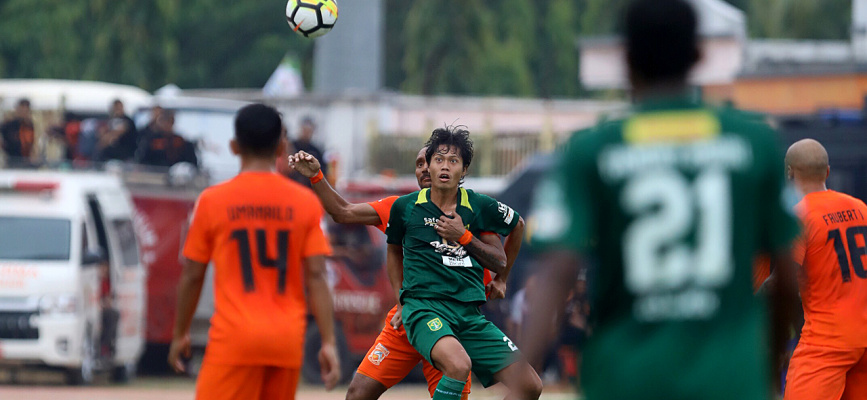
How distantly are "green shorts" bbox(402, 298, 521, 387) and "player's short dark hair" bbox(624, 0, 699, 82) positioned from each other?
381 centimetres

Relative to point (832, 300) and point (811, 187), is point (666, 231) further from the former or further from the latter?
point (811, 187)

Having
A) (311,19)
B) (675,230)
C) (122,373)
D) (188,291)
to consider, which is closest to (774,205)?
(675,230)

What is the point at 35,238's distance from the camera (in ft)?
53.0

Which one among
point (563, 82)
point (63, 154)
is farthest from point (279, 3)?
point (63, 154)

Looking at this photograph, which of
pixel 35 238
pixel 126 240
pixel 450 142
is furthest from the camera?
pixel 126 240

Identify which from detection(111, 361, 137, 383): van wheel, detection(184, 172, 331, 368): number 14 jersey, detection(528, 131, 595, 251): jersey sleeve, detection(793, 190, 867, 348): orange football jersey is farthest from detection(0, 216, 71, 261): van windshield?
detection(528, 131, 595, 251): jersey sleeve

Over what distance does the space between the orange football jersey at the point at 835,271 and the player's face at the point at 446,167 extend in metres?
1.93

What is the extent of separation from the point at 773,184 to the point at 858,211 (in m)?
3.84

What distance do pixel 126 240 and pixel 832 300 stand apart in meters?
11.3

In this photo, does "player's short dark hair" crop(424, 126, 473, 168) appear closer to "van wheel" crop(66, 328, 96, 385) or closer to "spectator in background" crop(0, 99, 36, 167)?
"van wheel" crop(66, 328, 96, 385)

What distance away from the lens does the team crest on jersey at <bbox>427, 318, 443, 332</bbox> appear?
764cm

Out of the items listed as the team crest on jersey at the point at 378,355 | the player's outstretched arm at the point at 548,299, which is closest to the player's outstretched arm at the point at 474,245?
the team crest on jersey at the point at 378,355

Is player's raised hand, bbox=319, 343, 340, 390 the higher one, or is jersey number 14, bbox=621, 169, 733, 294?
jersey number 14, bbox=621, 169, 733, 294

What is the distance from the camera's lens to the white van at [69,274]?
15617 millimetres
